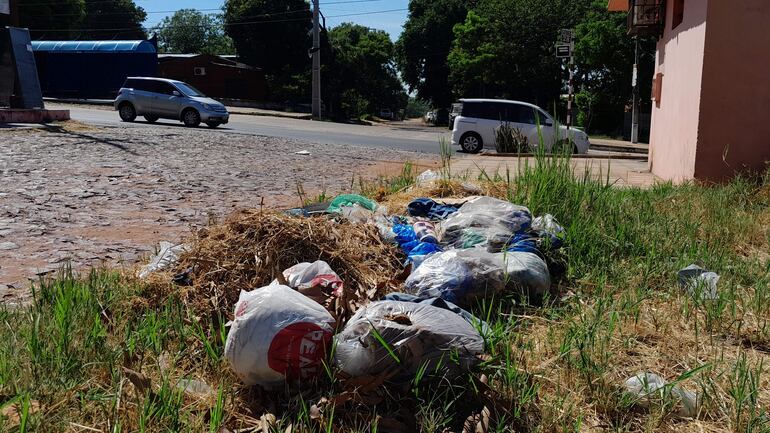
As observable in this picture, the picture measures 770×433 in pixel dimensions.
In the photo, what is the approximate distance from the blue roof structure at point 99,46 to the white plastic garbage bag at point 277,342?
39.5 m

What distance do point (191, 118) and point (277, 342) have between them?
22.9 metres

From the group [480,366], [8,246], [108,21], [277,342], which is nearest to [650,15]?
[8,246]

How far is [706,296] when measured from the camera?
13.4 feet

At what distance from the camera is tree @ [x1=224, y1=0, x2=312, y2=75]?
179 feet

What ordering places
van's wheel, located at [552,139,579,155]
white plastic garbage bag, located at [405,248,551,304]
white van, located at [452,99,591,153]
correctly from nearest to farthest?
white plastic garbage bag, located at [405,248,551,304]
van's wheel, located at [552,139,579,155]
white van, located at [452,99,591,153]

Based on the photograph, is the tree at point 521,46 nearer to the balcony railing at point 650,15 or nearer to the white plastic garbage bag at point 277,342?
the balcony railing at point 650,15

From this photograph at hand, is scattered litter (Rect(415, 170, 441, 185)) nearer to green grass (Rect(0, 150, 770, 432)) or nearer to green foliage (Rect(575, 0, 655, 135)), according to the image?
green grass (Rect(0, 150, 770, 432))

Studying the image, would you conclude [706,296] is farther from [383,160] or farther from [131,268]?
[383,160]

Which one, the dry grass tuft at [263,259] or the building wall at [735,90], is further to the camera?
the building wall at [735,90]

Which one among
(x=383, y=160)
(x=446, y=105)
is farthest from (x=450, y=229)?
(x=446, y=105)

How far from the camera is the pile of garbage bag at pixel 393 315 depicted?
2924mm

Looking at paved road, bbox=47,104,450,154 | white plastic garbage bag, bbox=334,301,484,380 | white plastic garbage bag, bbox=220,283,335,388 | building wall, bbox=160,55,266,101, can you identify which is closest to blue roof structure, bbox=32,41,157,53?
building wall, bbox=160,55,266,101

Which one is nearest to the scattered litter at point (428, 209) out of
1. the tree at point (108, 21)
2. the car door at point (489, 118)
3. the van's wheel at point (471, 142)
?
the car door at point (489, 118)

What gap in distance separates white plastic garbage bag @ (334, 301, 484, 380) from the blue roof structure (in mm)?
39640
